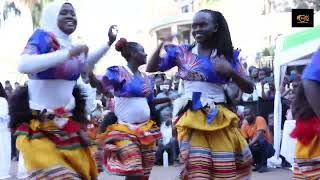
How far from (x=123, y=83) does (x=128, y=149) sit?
2.46 feet

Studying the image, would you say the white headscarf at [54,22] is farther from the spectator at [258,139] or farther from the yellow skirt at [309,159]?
the spectator at [258,139]

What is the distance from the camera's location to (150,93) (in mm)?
7336

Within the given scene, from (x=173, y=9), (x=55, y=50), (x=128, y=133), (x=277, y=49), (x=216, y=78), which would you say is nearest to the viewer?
(x=55, y=50)

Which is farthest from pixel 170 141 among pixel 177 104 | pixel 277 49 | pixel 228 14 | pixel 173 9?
pixel 173 9

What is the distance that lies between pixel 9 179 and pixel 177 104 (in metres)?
7.48

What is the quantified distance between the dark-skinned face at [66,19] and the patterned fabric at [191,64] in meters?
0.99

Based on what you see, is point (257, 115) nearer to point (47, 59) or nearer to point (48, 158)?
point (48, 158)

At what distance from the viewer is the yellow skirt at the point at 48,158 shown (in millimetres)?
4766

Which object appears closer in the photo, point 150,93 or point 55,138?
point 55,138

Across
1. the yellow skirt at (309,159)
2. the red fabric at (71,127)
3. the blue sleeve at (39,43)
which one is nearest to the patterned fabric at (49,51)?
the blue sleeve at (39,43)

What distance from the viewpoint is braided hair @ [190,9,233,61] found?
5445 mm

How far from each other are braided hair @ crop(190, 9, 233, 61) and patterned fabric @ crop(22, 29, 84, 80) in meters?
1.24

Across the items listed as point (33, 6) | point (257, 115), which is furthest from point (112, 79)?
point (33, 6)

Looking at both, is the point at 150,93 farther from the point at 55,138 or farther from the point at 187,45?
the point at 55,138
